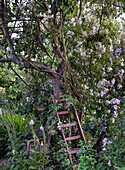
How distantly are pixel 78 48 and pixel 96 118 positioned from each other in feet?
4.07

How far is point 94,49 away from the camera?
9.64 ft

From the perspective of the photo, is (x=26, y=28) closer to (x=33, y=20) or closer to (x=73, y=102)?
(x=33, y=20)

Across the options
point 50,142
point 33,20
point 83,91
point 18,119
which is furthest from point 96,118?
point 33,20

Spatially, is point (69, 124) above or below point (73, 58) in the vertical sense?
below

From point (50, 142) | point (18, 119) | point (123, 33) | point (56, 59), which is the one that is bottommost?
point (50, 142)

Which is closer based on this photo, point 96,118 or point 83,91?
point 83,91

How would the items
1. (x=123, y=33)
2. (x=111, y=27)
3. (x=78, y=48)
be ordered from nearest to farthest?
(x=78, y=48), (x=111, y=27), (x=123, y=33)

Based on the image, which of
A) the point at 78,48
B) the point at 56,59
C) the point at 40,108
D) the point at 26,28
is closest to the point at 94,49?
the point at 78,48

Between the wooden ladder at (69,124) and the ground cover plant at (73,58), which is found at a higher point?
the ground cover plant at (73,58)

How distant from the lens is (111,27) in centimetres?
298

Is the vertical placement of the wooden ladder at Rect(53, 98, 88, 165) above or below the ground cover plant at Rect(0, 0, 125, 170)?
below

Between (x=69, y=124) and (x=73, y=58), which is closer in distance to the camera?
(x=69, y=124)

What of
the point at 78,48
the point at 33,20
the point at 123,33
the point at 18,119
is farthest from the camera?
the point at 18,119

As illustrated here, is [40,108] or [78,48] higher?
[78,48]
